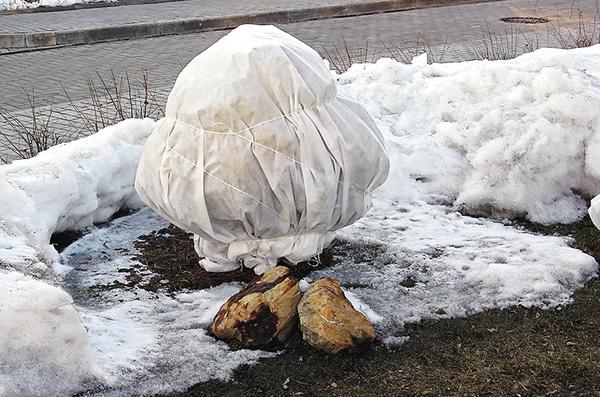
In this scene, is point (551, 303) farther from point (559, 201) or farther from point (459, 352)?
point (559, 201)

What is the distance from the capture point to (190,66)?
427 cm

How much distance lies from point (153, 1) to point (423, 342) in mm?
13454

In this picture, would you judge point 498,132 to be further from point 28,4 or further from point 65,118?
point 28,4

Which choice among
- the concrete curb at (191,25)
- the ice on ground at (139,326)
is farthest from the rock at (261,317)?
the concrete curb at (191,25)

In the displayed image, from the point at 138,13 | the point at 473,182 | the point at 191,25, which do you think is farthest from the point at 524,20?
the point at 473,182

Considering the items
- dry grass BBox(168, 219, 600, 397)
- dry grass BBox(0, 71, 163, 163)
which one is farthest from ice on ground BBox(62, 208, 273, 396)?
dry grass BBox(0, 71, 163, 163)

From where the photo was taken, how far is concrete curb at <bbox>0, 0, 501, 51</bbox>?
41.2 ft

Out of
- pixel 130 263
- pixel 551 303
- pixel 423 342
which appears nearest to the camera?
pixel 423 342

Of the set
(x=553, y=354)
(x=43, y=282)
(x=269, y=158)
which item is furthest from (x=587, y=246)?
(x=43, y=282)

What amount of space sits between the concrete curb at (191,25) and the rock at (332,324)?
991cm

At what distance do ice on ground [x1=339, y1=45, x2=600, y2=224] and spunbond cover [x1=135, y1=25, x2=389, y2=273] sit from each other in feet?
5.25

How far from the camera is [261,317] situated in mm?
3836

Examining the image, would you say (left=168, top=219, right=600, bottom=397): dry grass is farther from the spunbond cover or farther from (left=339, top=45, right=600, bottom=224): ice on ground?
(left=339, top=45, right=600, bottom=224): ice on ground

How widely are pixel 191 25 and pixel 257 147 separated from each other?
10.3 m
